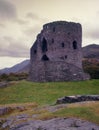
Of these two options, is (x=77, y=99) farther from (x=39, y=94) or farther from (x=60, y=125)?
(x=39, y=94)

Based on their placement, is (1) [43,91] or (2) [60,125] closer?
(2) [60,125]

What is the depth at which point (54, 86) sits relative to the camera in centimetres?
5184

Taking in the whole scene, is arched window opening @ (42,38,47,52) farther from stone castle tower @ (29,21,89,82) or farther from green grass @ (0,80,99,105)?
green grass @ (0,80,99,105)

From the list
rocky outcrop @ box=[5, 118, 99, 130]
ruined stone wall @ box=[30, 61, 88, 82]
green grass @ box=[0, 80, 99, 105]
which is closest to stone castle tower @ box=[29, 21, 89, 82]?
ruined stone wall @ box=[30, 61, 88, 82]

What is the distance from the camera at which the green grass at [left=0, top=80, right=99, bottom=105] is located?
4488cm

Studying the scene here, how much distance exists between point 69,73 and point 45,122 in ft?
114

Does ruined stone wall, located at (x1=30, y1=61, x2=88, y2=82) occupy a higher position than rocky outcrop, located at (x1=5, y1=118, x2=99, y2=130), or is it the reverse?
ruined stone wall, located at (x1=30, y1=61, x2=88, y2=82)

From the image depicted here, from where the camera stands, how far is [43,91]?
48562 mm

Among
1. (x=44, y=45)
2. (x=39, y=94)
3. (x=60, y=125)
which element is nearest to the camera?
(x=60, y=125)

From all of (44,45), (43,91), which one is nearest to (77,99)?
(43,91)

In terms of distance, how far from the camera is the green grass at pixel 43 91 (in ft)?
147

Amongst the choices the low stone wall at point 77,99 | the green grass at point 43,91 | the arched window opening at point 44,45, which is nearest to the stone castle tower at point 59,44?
the arched window opening at point 44,45

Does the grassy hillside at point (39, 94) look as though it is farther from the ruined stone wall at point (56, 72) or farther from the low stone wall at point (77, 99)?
the ruined stone wall at point (56, 72)

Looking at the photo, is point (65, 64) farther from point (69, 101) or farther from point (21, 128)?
point (21, 128)
